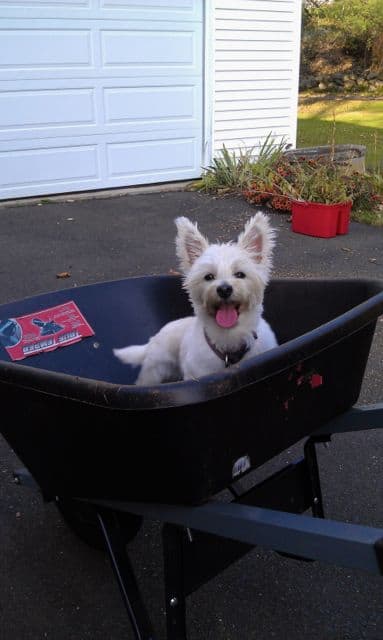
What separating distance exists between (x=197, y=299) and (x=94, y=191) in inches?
242

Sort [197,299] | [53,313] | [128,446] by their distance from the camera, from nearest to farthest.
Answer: [128,446] < [197,299] < [53,313]

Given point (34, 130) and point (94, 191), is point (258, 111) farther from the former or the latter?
point (34, 130)

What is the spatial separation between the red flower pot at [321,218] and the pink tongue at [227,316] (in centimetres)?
435

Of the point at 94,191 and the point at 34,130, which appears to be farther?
the point at 94,191

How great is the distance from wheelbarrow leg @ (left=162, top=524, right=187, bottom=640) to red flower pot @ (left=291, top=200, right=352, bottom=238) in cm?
506

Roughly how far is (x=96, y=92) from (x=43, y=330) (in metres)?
5.98

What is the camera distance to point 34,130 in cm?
733

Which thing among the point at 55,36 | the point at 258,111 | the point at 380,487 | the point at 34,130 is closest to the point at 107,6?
the point at 55,36

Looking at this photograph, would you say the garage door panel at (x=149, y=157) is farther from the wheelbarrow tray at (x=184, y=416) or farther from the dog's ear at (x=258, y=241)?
the wheelbarrow tray at (x=184, y=416)

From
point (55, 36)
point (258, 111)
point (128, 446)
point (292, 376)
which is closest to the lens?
point (128, 446)

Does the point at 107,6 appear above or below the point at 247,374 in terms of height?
above

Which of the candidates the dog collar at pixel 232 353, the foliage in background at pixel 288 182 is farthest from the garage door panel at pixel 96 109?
the dog collar at pixel 232 353

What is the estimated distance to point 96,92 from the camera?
7.55m

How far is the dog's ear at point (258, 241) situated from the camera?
7.41 feet
